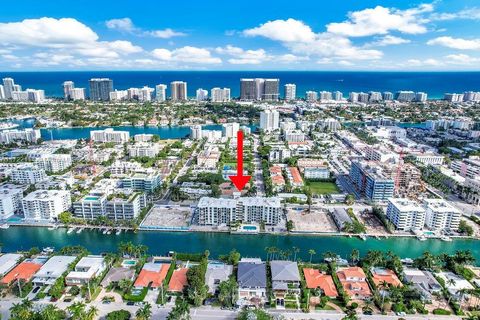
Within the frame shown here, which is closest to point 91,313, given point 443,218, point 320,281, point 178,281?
point 178,281

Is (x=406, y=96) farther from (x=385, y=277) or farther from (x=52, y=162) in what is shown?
(x=52, y=162)

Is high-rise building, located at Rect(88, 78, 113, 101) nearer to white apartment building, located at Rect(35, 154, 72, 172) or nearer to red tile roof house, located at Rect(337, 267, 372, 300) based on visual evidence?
white apartment building, located at Rect(35, 154, 72, 172)

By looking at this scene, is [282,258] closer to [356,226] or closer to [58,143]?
[356,226]

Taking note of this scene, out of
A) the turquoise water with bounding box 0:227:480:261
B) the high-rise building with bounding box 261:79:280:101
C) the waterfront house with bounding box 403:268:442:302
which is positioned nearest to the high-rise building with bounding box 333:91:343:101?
the high-rise building with bounding box 261:79:280:101

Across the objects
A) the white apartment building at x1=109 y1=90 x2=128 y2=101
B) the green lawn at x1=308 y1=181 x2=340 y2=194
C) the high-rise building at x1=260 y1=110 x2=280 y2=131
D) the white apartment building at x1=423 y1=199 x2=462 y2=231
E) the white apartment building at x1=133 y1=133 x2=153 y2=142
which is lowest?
the green lawn at x1=308 y1=181 x2=340 y2=194

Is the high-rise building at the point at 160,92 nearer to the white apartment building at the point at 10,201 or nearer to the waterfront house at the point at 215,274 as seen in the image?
the white apartment building at the point at 10,201

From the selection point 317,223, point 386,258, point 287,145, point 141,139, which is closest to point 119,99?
point 141,139

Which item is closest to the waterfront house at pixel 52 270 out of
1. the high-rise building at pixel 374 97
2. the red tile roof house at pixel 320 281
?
the red tile roof house at pixel 320 281

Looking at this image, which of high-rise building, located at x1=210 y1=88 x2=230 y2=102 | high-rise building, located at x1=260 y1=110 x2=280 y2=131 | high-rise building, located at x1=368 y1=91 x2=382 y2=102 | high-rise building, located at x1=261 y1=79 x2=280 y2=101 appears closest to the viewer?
high-rise building, located at x1=260 y1=110 x2=280 y2=131
